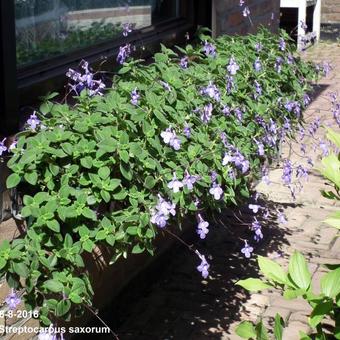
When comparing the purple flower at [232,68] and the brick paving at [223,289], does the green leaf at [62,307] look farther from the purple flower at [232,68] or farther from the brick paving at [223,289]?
the purple flower at [232,68]

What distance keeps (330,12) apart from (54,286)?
1390 centimetres

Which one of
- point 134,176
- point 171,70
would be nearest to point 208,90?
point 171,70

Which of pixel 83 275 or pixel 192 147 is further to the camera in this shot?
pixel 192 147

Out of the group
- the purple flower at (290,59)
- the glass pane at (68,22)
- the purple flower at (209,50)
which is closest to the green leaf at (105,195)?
the glass pane at (68,22)

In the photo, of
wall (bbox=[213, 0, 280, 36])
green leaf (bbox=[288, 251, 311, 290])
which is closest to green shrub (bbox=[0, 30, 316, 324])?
green leaf (bbox=[288, 251, 311, 290])

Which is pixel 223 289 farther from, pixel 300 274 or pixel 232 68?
pixel 300 274

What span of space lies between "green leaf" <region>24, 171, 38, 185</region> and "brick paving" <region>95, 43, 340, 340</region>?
1478 millimetres

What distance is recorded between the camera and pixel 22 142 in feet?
8.53

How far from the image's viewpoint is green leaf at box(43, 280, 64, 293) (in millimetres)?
2305

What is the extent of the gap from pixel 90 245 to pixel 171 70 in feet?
3.84

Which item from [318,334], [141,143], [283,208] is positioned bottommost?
[283,208]

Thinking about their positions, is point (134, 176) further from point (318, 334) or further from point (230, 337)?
point (230, 337)

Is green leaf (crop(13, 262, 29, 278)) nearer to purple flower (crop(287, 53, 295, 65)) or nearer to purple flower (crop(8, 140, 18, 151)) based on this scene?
purple flower (crop(8, 140, 18, 151))

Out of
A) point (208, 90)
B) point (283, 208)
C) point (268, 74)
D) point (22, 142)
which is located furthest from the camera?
point (283, 208)
